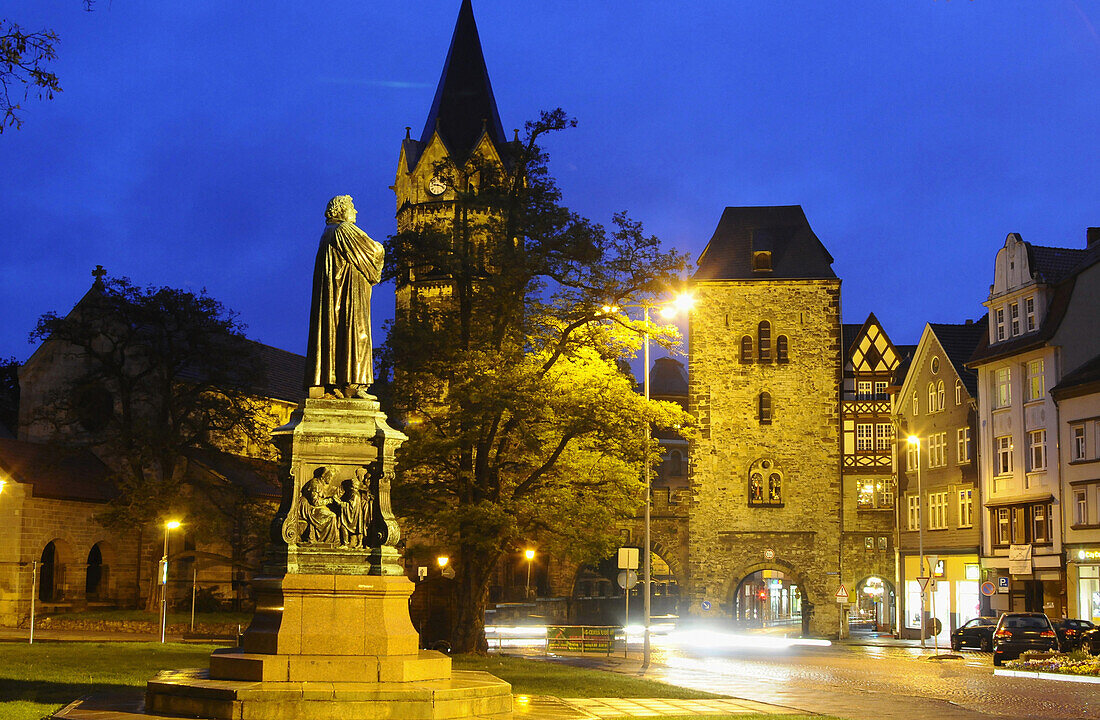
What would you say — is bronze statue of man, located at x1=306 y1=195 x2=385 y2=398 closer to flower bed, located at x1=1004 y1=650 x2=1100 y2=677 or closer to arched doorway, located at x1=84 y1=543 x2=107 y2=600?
flower bed, located at x1=1004 y1=650 x2=1100 y2=677

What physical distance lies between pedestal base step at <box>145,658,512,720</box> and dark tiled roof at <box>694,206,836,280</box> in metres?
48.9

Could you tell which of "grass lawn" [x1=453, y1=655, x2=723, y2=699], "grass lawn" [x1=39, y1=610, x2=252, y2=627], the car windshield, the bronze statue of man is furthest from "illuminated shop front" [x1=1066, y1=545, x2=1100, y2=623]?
the bronze statue of man

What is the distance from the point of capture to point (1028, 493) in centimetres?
4447

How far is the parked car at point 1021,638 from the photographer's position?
32.7m

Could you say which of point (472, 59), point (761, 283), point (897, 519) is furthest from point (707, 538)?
point (472, 59)

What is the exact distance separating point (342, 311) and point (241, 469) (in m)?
50.2

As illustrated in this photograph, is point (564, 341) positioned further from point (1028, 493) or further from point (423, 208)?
point (1028, 493)

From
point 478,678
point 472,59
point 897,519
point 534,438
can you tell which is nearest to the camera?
point 478,678

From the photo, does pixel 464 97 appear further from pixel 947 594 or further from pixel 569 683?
pixel 569 683

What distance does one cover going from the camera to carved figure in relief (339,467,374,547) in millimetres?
13609

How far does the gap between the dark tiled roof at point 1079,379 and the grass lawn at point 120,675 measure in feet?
73.8

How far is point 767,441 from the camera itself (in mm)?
58781

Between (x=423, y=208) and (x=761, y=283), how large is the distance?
2689 centimetres

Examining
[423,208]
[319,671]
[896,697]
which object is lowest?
[896,697]
